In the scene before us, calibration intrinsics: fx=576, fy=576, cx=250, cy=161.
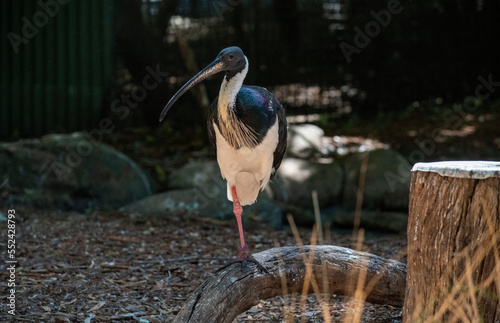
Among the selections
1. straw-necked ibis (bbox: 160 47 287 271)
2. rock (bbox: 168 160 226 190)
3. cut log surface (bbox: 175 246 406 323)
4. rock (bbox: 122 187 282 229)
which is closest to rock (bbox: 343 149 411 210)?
rock (bbox: 122 187 282 229)

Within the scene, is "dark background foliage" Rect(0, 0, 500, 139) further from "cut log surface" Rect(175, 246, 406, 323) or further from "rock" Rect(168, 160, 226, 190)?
"cut log surface" Rect(175, 246, 406, 323)

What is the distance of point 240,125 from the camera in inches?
147

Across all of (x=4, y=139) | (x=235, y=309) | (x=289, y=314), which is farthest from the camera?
(x=4, y=139)

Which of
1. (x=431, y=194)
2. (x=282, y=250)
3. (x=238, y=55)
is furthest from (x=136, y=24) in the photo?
(x=431, y=194)

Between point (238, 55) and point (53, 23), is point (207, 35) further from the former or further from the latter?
point (238, 55)

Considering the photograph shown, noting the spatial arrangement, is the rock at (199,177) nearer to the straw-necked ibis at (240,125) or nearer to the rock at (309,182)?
the rock at (309,182)

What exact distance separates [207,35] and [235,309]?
23.7 ft

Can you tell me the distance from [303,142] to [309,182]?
1.20 metres

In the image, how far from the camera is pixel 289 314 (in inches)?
156

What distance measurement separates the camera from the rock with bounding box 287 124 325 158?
851 centimetres

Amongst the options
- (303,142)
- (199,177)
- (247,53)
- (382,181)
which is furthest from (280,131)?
(247,53)

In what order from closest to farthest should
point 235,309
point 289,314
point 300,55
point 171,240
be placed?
point 235,309 → point 289,314 → point 171,240 → point 300,55

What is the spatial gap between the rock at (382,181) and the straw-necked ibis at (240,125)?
3.47m

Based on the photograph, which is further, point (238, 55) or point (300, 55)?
point (300, 55)
